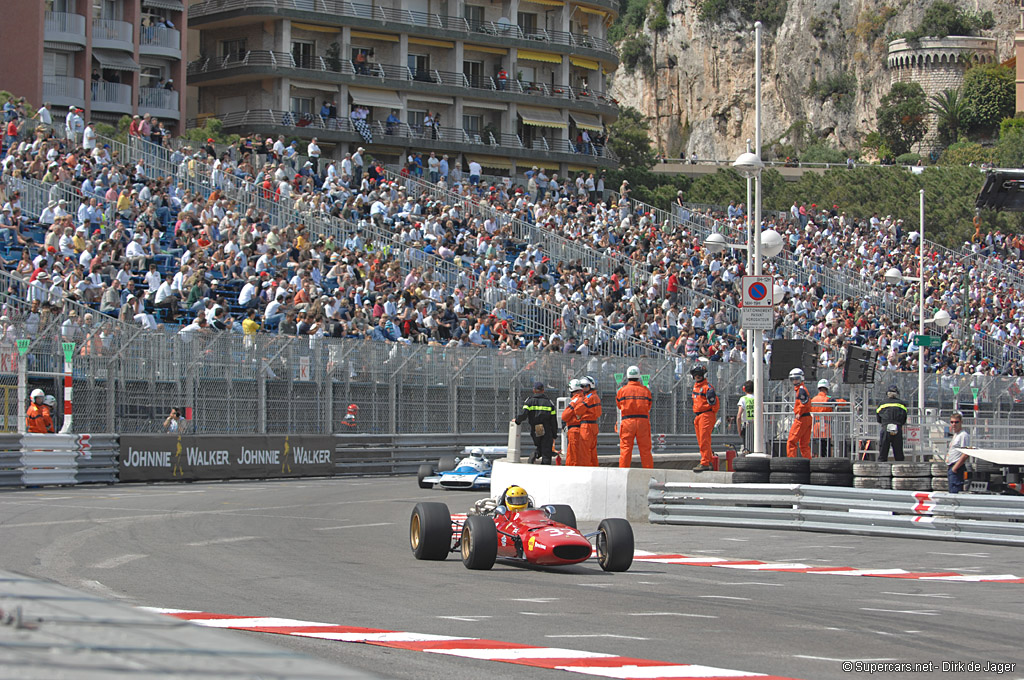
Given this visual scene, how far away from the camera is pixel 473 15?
62719mm

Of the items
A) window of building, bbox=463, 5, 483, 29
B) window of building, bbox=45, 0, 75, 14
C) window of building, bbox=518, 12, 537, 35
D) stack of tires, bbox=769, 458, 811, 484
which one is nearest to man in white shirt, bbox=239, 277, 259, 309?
stack of tires, bbox=769, 458, 811, 484

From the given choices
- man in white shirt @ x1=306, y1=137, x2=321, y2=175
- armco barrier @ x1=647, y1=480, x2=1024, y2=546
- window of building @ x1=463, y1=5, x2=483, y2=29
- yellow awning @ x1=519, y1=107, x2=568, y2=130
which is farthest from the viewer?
yellow awning @ x1=519, y1=107, x2=568, y2=130

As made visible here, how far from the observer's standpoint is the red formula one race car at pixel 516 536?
1273 cm

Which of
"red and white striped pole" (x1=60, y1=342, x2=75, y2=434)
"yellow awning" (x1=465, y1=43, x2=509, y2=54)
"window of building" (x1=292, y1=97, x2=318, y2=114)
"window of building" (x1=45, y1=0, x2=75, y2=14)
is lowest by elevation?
"red and white striped pole" (x1=60, y1=342, x2=75, y2=434)

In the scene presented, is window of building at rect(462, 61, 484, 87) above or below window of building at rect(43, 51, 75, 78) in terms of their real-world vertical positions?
above

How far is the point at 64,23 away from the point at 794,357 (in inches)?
1451

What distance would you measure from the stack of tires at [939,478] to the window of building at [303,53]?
4164 centimetres

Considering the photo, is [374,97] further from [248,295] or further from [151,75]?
[248,295]

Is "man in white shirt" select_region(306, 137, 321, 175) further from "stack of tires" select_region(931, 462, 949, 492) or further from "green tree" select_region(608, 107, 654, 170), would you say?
"green tree" select_region(608, 107, 654, 170)

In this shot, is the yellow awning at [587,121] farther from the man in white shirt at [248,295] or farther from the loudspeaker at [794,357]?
the loudspeaker at [794,357]

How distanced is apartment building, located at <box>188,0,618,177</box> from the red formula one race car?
144 feet

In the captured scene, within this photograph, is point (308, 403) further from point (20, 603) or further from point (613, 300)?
point (20, 603)

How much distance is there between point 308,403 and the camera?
29.0 meters

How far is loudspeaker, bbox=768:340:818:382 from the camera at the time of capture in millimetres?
24891
